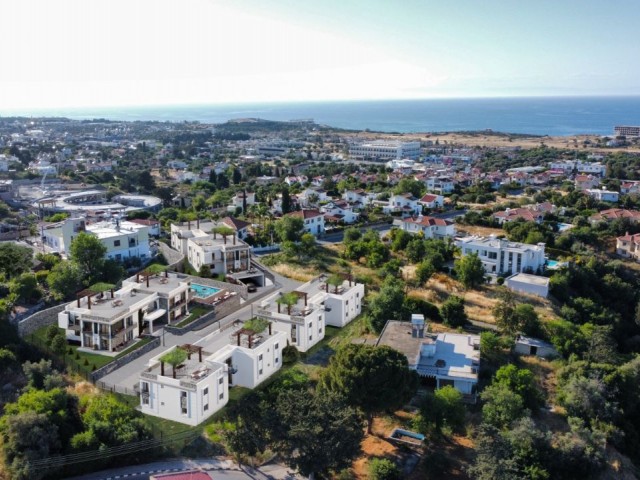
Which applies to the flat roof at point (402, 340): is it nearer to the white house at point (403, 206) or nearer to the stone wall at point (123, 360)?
the stone wall at point (123, 360)

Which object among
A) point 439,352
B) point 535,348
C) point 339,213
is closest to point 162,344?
point 439,352

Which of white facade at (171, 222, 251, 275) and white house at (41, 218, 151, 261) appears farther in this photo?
white house at (41, 218, 151, 261)

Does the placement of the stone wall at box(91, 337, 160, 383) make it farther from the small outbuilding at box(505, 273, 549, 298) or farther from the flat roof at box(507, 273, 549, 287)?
the flat roof at box(507, 273, 549, 287)

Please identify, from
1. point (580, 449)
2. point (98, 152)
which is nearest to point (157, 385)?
point (580, 449)

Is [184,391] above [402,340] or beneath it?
above

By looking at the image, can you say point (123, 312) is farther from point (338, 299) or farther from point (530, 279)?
point (530, 279)

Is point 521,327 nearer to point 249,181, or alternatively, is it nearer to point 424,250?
point 424,250

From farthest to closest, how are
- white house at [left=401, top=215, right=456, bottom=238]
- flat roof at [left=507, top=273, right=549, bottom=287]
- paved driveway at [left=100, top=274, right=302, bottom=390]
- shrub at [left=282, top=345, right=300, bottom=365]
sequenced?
white house at [left=401, top=215, right=456, bottom=238]
flat roof at [left=507, top=273, right=549, bottom=287]
shrub at [left=282, top=345, right=300, bottom=365]
paved driveway at [left=100, top=274, right=302, bottom=390]

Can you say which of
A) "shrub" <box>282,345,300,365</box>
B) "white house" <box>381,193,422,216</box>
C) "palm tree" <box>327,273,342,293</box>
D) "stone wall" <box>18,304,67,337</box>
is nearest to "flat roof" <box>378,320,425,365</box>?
"shrub" <box>282,345,300,365</box>
